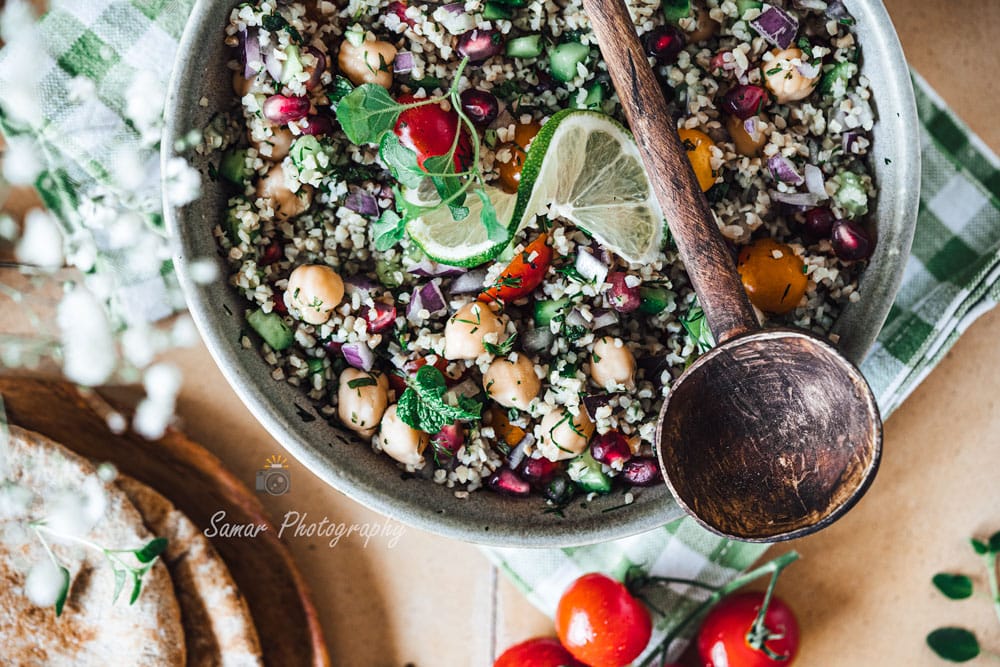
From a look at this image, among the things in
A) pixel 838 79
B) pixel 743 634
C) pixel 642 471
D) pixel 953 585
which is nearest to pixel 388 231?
pixel 642 471

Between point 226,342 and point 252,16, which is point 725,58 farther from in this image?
point 226,342

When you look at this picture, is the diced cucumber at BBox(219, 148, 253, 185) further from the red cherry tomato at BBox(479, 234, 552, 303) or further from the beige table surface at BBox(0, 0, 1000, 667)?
the beige table surface at BBox(0, 0, 1000, 667)

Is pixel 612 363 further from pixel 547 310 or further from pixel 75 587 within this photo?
pixel 75 587

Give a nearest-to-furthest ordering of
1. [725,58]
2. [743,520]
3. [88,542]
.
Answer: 1. [743,520]
2. [725,58]
3. [88,542]

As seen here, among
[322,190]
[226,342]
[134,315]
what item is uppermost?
[322,190]

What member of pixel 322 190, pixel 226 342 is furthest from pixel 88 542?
pixel 322 190

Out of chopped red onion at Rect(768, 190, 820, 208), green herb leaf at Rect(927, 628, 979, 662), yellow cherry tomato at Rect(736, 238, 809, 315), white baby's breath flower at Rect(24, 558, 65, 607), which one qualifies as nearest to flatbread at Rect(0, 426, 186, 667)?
white baby's breath flower at Rect(24, 558, 65, 607)

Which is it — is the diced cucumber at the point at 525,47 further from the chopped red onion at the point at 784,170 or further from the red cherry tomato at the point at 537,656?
the red cherry tomato at the point at 537,656
